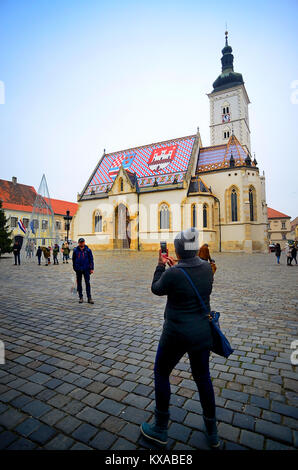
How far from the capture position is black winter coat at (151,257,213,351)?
1931 mm

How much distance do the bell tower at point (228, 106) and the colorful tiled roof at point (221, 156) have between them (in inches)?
473

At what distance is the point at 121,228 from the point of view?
37844mm

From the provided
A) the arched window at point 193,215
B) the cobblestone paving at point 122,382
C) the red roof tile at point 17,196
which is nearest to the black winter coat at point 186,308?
the cobblestone paving at point 122,382

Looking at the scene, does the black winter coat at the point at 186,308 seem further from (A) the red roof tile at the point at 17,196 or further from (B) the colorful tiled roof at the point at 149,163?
(A) the red roof tile at the point at 17,196

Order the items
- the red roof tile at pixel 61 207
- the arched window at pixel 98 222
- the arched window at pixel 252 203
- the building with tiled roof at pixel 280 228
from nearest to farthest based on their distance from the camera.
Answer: the arched window at pixel 252 203 < the arched window at pixel 98 222 < the red roof tile at pixel 61 207 < the building with tiled roof at pixel 280 228

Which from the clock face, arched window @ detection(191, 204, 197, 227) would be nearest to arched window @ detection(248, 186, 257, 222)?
arched window @ detection(191, 204, 197, 227)

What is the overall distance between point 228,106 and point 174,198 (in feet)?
89.8

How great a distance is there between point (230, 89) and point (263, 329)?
53241mm

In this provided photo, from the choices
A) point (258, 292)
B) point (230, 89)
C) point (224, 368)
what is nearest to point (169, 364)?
point (224, 368)

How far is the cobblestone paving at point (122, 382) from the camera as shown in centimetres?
206

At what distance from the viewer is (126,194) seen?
3603cm

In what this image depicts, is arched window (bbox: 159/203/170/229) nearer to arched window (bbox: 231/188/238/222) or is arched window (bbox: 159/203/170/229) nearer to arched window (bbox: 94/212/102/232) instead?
arched window (bbox: 231/188/238/222)

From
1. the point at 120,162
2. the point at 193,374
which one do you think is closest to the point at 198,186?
the point at 120,162
